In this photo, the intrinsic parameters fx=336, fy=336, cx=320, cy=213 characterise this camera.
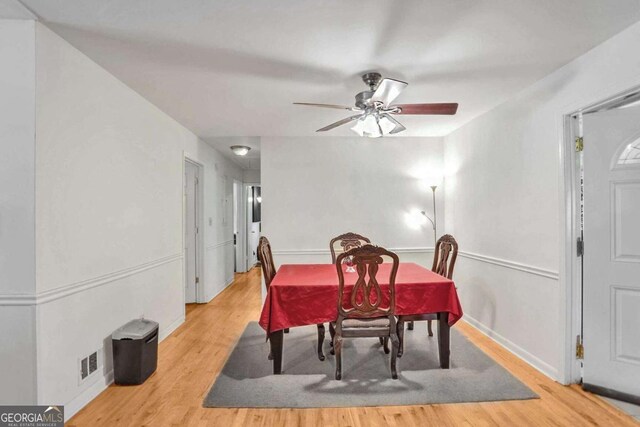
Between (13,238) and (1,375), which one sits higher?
(13,238)

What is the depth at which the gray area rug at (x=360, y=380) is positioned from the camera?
2332mm

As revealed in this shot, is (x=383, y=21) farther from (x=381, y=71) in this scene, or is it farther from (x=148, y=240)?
(x=148, y=240)

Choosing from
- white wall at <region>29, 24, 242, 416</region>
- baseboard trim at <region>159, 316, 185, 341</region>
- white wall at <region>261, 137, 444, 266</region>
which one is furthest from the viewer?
white wall at <region>261, 137, 444, 266</region>

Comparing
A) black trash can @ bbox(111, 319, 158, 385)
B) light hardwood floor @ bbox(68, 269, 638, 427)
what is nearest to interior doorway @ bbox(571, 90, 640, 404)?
light hardwood floor @ bbox(68, 269, 638, 427)

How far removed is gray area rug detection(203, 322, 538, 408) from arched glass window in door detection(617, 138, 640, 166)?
5.67 ft

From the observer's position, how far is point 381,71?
2.68m

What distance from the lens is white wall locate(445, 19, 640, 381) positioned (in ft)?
7.79

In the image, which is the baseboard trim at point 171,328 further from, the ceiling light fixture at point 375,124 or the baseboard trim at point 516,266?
the baseboard trim at point 516,266

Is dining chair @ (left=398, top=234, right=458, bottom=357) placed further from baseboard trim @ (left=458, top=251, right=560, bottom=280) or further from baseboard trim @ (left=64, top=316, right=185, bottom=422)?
baseboard trim @ (left=64, top=316, right=185, bottom=422)

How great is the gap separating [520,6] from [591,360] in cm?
244

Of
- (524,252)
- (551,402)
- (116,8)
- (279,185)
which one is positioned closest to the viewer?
(116,8)

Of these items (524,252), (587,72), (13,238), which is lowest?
(524,252)

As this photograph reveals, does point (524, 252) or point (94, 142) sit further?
point (524, 252)

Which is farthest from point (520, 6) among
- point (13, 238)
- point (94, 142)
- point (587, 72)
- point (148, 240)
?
point (148, 240)
